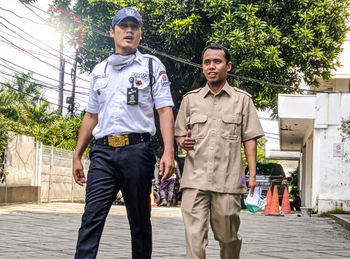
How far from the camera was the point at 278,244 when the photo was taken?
27.5 ft

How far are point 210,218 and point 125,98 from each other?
1.06 meters

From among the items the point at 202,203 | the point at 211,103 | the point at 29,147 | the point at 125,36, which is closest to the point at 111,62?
the point at 125,36

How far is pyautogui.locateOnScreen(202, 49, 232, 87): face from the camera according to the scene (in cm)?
469

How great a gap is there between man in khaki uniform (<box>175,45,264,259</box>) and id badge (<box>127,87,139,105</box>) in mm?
544

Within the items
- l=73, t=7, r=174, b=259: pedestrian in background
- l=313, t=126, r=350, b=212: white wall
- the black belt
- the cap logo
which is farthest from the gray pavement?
l=313, t=126, r=350, b=212: white wall

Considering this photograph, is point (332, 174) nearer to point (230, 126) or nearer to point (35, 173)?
point (35, 173)

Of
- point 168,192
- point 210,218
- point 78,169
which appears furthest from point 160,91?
point 168,192

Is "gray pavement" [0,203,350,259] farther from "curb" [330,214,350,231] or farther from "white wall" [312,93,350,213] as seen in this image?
"white wall" [312,93,350,213]

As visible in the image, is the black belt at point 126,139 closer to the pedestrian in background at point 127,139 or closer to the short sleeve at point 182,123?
the pedestrian in background at point 127,139

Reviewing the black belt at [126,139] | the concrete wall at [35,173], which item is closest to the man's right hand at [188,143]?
the black belt at [126,139]

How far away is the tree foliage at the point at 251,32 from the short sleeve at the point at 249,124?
14141 millimetres

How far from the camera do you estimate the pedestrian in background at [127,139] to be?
13.7 ft

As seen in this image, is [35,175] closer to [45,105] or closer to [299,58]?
[299,58]

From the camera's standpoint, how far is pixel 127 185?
4.22 metres
